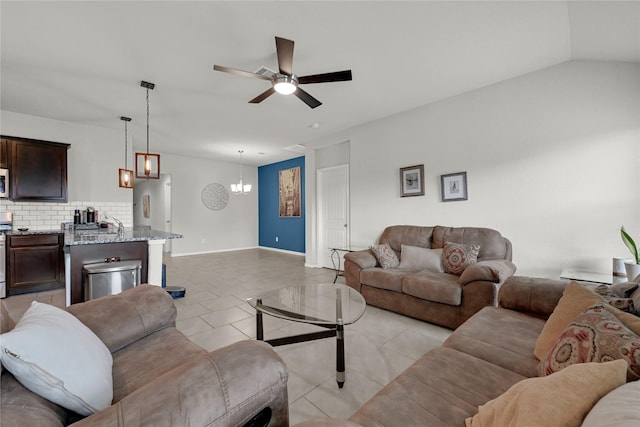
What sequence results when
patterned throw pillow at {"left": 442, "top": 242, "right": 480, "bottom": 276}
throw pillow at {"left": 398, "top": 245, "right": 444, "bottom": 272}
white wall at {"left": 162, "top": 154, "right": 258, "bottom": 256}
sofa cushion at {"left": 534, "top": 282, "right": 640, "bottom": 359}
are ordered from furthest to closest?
white wall at {"left": 162, "top": 154, "right": 258, "bottom": 256} < throw pillow at {"left": 398, "top": 245, "right": 444, "bottom": 272} < patterned throw pillow at {"left": 442, "top": 242, "right": 480, "bottom": 276} < sofa cushion at {"left": 534, "top": 282, "right": 640, "bottom": 359}

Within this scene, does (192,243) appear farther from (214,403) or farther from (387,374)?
(214,403)

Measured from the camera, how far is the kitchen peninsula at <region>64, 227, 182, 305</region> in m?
2.58

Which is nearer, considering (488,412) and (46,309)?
(488,412)

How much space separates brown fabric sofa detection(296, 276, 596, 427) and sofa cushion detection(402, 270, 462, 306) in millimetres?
668

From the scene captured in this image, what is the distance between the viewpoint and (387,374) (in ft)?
6.20

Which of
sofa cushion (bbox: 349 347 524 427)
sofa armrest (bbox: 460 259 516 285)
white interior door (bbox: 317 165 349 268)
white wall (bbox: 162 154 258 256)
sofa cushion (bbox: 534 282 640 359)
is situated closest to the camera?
sofa cushion (bbox: 349 347 524 427)

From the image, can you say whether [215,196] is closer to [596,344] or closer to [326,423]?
[326,423]

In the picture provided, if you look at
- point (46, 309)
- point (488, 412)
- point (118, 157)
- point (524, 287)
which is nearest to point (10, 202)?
point (118, 157)

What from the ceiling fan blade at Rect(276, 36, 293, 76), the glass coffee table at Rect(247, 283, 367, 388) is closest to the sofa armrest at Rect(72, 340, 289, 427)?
the glass coffee table at Rect(247, 283, 367, 388)

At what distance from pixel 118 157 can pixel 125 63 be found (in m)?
2.86

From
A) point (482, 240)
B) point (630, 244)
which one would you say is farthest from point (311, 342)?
point (630, 244)

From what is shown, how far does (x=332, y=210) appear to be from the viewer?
5.40 metres

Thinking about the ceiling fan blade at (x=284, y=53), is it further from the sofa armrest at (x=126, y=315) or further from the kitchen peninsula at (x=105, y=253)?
the kitchen peninsula at (x=105, y=253)

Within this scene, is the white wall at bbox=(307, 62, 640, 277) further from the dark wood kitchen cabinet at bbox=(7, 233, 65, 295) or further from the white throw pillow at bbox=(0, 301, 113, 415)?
the dark wood kitchen cabinet at bbox=(7, 233, 65, 295)
